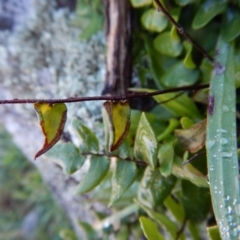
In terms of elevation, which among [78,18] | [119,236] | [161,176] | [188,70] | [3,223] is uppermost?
[78,18]

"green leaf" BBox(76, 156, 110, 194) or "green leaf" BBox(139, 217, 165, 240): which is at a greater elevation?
"green leaf" BBox(76, 156, 110, 194)

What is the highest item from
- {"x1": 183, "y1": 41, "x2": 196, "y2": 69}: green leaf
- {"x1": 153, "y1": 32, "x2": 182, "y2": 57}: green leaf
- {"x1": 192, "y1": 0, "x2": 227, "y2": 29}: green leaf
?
{"x1": 192, "y1": 0, "x2": 227, "y2": 29}: green leaf

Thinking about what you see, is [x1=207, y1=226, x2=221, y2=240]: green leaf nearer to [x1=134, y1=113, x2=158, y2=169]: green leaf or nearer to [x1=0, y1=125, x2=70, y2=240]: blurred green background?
[x1=134, y1=113, x2=158, y2=169]: green leaf

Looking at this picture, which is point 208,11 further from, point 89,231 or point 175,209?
point 89,231

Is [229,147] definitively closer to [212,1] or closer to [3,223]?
[212,1]

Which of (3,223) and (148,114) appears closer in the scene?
(148,114)

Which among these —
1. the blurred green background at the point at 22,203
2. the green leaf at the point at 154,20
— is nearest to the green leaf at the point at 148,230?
the green leaf at the point at 154,20

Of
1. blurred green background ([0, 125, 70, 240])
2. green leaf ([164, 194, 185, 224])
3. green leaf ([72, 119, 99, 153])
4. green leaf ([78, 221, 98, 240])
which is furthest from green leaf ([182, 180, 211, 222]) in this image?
blurred green background ([0, 125, 70, 240])

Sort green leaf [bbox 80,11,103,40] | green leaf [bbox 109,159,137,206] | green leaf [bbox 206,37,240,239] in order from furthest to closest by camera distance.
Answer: green leaf [bbox 80,11,103,40], green leaf [bbox 109,159,137,206], green leaf [bbox 206,37,240,239]

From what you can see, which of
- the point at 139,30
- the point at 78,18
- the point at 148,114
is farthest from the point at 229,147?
the point at 78,18
